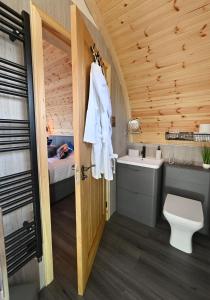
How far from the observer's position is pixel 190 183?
1980mm

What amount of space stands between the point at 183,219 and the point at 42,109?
1.65m

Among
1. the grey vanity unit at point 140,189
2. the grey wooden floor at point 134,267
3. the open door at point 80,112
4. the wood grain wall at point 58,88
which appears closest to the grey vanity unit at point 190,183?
the grey vanity unit at point 140,189

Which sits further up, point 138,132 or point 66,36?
point 66,36

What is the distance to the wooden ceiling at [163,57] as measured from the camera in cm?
148

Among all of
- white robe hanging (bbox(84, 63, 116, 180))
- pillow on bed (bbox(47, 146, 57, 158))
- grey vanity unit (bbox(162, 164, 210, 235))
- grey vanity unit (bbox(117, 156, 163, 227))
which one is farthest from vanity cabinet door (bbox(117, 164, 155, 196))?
pillow on bed (bbox(47, 146, 57, 158))

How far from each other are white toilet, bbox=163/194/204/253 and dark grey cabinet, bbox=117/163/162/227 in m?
0.28

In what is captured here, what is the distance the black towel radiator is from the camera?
3.08 ft

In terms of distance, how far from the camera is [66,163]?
2.85 metres

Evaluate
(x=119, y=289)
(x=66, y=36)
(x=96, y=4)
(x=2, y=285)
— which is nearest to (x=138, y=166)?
(x=119, y=289)

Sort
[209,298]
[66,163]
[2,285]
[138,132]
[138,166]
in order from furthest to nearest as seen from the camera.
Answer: [66,163]
[138,132]
[138,166]
[209,298]
[2,285]

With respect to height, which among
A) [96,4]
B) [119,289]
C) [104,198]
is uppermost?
[96,4]

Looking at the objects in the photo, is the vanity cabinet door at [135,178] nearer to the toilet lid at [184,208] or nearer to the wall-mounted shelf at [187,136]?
the toilet lid at [184,208]

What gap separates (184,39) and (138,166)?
151cm

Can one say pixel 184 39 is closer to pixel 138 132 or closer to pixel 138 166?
pixel 138 132
